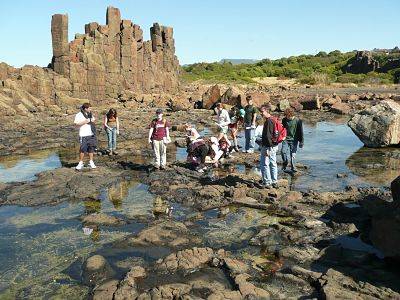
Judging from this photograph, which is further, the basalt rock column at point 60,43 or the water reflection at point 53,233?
the basalt rock column at point 60,43

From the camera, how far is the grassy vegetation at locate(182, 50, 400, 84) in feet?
262

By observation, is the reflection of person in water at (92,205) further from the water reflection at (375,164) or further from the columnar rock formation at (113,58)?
the columnar rock formation at (113,58)

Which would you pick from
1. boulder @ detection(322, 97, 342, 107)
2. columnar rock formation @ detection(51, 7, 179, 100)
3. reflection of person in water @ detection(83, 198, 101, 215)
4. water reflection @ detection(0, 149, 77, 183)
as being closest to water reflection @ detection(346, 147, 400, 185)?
reflection of person in water @ detection(83, 198, 101, 215)

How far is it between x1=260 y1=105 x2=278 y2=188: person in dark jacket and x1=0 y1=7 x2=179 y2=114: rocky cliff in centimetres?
2411

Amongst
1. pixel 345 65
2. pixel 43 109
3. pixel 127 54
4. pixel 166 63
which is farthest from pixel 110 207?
pixel 345 65

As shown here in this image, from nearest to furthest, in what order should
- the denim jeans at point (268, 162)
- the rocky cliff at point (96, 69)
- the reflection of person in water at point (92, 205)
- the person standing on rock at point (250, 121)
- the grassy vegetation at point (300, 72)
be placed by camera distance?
1. the reflection of person in water at point (92, 205)
2. the denim jeans at point (268, 162)
3. the person standing on rock at point (250, 121)
4. the rocky cliff at point (96, 69)
5. the grassy vegetation at point (300, 72)

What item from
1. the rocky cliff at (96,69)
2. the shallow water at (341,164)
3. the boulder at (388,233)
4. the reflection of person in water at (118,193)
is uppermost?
the rocky cliff at (96,69)

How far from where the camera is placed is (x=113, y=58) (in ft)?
146

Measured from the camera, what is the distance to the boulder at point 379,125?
18.5 meters

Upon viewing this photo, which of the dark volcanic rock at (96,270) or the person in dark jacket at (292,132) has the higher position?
the person in dark jacket at (292,132)

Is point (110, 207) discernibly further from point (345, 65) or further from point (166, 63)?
point (345, 65)

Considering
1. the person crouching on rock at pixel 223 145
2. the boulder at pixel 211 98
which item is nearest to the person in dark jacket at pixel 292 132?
the person crouching on rock at pixel 223 145

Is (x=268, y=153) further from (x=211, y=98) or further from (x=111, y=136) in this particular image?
(x=211, y=98)

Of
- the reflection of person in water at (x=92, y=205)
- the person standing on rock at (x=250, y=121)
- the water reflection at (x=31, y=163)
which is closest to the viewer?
the reflection of person in water at (x=92, y=205)
